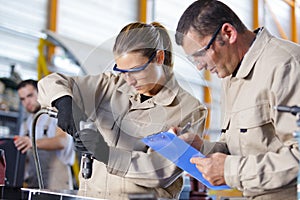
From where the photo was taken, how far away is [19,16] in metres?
4.86

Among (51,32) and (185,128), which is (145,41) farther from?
(51,32)

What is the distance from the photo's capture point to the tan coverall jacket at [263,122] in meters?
1.14

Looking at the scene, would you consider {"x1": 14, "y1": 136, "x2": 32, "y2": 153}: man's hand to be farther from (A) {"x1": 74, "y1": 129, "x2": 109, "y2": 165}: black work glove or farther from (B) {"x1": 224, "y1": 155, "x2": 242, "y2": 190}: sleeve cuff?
(B) {"x1": 224, "y1": 155, "x2": 242, "y2": 190}: sleeve cuff

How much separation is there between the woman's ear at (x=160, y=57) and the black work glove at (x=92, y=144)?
0.88 ft

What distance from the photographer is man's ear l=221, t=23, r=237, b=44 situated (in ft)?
4.30

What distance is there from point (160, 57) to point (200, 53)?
0.38 ft

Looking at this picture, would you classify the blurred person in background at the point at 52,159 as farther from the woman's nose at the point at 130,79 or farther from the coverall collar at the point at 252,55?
the coverall collar at the point at 252,55

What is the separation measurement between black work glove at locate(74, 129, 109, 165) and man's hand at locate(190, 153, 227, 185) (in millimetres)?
293

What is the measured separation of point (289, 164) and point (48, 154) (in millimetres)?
2174

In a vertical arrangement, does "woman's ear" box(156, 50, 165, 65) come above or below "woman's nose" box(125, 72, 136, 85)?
above

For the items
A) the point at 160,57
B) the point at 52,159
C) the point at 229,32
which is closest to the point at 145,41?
the point at 160,57

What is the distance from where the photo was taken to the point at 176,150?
1.29m

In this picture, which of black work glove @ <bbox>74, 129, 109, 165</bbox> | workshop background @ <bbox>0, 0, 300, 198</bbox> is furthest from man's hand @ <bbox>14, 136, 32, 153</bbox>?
black work glove @ <bbox>74, 129, 109, 165</bbox>

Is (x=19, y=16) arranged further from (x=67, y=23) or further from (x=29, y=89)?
(x=29, y=89)
